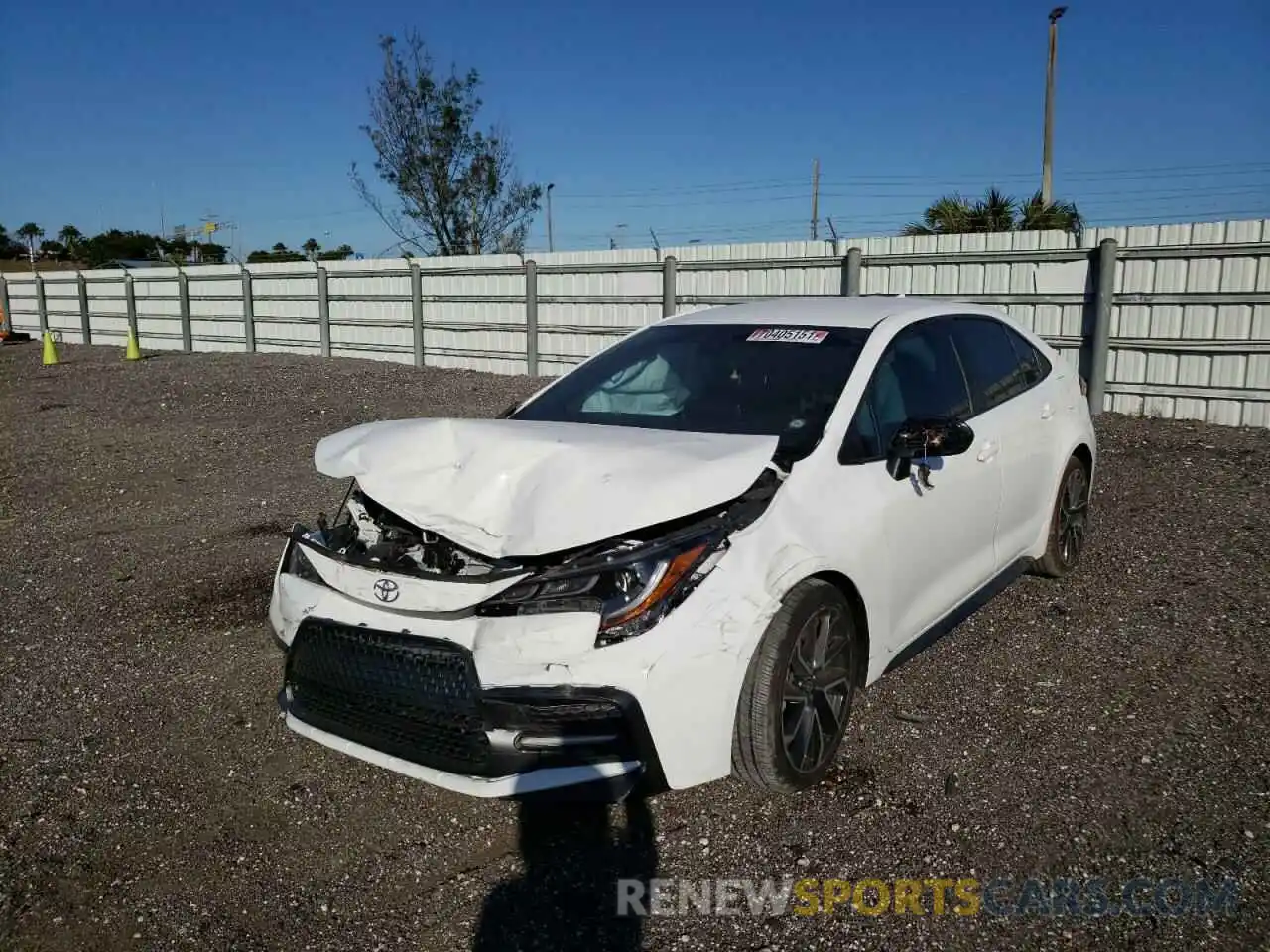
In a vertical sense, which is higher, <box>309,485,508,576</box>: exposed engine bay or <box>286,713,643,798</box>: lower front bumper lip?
<box>309,485,508,576</box>: exposed engine bay

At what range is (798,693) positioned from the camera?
3289 millimetres

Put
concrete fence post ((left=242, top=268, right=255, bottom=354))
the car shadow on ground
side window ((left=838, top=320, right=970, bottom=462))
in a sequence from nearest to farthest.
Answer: the car shadow on ground < side window ((left=838, top=320, right=970, bottom=462)) < concrete fence post ((left=242, top=268, right=255, bottom=354))

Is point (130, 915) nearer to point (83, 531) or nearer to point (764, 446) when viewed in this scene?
point (764, 446)

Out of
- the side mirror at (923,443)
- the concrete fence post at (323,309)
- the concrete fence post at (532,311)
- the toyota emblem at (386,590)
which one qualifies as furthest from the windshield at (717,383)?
the concrete fence post at (323,309)

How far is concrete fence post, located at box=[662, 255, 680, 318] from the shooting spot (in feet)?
45.7

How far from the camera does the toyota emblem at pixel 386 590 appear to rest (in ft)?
10.3

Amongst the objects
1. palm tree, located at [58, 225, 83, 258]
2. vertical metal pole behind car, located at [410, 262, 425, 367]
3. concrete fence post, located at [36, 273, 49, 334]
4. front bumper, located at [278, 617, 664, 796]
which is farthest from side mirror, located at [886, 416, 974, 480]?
palm tree, located at [58, 225, 83, 258]

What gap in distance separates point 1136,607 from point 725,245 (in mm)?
9252

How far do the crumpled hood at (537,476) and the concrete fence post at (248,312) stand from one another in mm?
19211

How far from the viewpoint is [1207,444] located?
923 cm

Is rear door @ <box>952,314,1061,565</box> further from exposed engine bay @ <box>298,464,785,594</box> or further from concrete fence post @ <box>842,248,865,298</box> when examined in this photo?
concrete fence post @ <box>842,248,865,298</box>

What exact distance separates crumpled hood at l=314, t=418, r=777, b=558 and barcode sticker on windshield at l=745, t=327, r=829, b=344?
2.51 feet

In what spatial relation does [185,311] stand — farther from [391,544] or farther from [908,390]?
[908,390]

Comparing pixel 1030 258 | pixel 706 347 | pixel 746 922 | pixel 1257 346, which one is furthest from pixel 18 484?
pixel 1257 346
